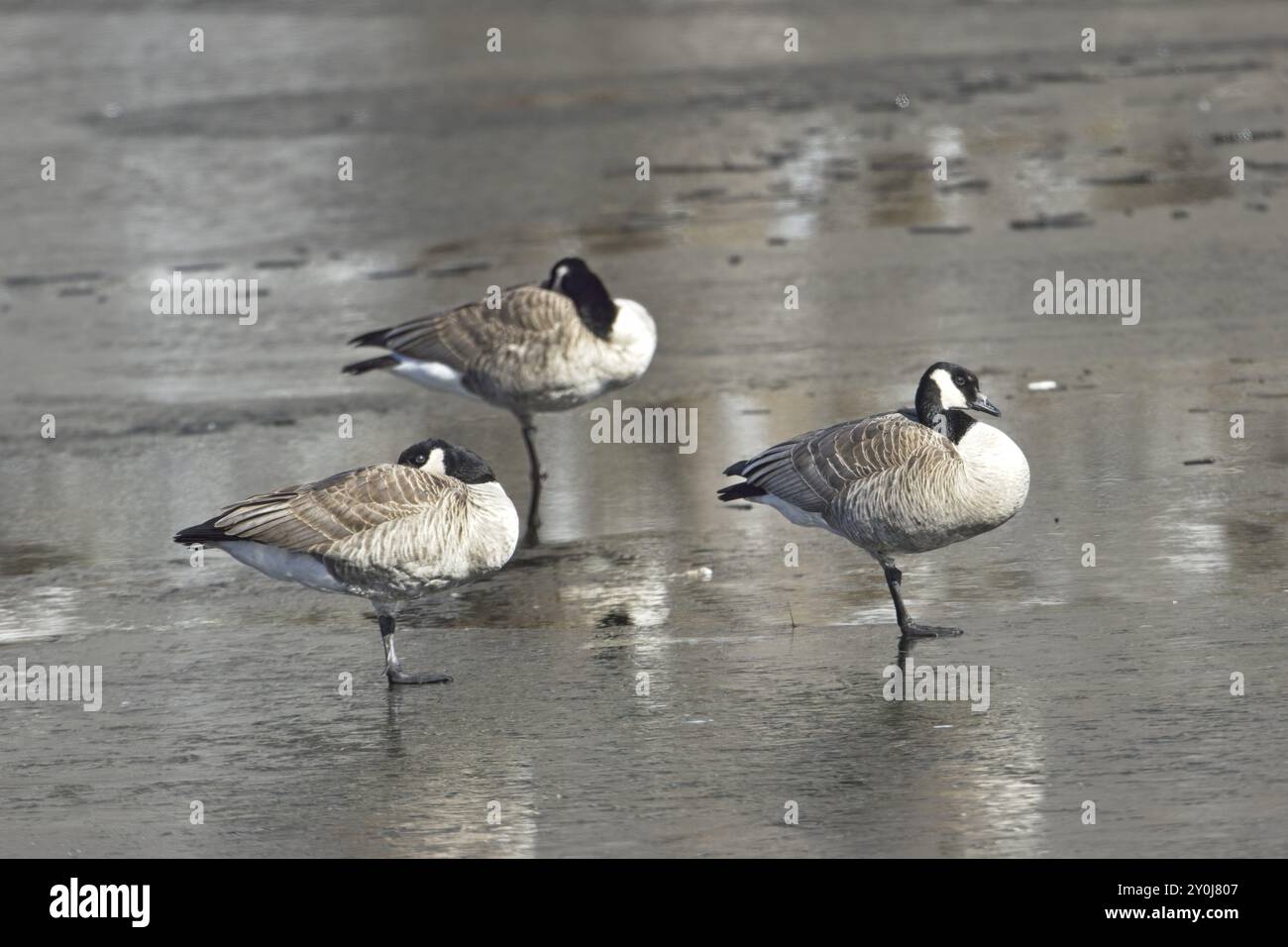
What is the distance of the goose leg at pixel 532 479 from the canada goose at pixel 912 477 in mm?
1906

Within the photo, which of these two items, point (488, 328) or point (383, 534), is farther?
point (488, 328)

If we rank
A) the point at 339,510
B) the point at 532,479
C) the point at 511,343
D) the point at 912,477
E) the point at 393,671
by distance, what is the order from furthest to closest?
1. the point at 511,343
2. the point at 532,479
3. the point at 912,477
4. the point at 339,510
5. the point at 393,671

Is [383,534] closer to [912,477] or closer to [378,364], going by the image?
[912,477]

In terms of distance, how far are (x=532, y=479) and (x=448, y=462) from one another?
2792 millimetres

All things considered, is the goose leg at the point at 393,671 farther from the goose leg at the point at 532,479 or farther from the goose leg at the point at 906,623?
the goose leg at the point at 532,479

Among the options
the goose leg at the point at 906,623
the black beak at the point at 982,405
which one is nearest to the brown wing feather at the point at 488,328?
the black beak at the point at 982,405

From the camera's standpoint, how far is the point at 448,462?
9258 millimetres

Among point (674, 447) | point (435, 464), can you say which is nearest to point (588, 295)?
point (674, 447)

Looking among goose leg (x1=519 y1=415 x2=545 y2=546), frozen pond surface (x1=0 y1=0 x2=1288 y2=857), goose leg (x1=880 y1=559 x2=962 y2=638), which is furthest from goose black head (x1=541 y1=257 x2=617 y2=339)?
goose leg (x1=880 y1=559 x2=962 y2=638)

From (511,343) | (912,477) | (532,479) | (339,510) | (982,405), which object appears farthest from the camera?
(511,343)

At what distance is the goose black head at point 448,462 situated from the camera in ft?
30.2

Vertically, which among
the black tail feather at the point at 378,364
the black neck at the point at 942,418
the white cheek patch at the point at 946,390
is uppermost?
the black tail feather at the point at 378,364

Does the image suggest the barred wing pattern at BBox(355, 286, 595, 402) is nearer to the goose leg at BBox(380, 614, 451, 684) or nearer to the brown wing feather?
the brown wing feather
